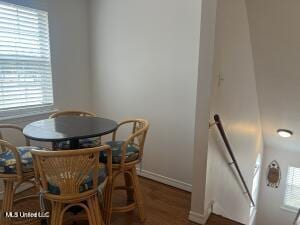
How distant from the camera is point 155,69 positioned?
2766 mm


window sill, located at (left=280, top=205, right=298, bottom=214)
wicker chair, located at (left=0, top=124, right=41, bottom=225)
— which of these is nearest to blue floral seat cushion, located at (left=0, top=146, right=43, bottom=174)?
wicker chair, located at (left=0, top=124, right=41, bottom=225)

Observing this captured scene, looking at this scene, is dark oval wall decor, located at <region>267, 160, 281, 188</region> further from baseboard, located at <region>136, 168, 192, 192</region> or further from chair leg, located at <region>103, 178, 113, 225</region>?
chair leg, located at <region>103, 178, 113, 225</region>

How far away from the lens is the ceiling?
7.84 ft

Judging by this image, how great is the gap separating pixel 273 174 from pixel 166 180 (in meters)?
2.87

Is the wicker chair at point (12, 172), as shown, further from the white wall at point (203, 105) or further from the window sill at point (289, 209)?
the window sill at point (289, 209)

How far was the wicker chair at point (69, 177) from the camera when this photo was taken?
4.66 ft

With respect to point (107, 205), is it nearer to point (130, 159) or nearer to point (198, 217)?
point (130, 159)

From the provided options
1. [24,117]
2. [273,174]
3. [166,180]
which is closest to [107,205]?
[166,180]

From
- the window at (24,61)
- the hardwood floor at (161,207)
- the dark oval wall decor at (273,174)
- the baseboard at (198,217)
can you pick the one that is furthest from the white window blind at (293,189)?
the window at (24,61)

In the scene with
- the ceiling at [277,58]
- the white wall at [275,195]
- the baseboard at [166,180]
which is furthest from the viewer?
the white wall at [275,195]

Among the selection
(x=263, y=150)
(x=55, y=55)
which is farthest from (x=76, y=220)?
(x=263, y=150)

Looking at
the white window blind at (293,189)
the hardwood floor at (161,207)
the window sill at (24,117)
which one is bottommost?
the white window blind at (293,189)

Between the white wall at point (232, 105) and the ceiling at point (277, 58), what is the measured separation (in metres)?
0.11

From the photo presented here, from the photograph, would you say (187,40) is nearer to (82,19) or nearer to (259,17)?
(259,17)
